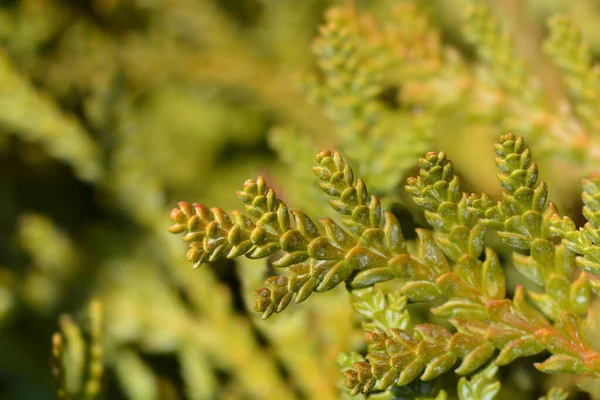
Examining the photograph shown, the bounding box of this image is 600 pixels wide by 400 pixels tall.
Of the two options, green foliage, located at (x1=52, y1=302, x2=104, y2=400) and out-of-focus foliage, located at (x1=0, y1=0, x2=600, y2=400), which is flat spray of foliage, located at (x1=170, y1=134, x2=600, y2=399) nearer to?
out-of-focus foliage, located at (x1=0, y1=0, x2=600, y2=400)

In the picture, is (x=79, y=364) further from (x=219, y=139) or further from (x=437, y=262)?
(x=219, y=139)

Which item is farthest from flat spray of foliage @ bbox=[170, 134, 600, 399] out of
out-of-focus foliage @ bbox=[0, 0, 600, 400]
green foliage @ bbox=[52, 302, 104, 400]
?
green foliage @ bbox=[52, 302, 104, 400]

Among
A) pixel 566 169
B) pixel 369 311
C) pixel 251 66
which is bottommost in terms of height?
pixel 369 311

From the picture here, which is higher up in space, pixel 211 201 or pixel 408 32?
pixel 211 201

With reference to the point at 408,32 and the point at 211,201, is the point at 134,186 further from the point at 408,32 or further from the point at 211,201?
the point at 408,32

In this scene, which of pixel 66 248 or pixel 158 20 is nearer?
pixel 66 248

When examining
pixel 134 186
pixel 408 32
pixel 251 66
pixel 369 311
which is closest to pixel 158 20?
pixel 251 66

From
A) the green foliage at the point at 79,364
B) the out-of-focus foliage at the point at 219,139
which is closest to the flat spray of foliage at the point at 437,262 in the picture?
the out-of-focus foliage at the point at 219,139
